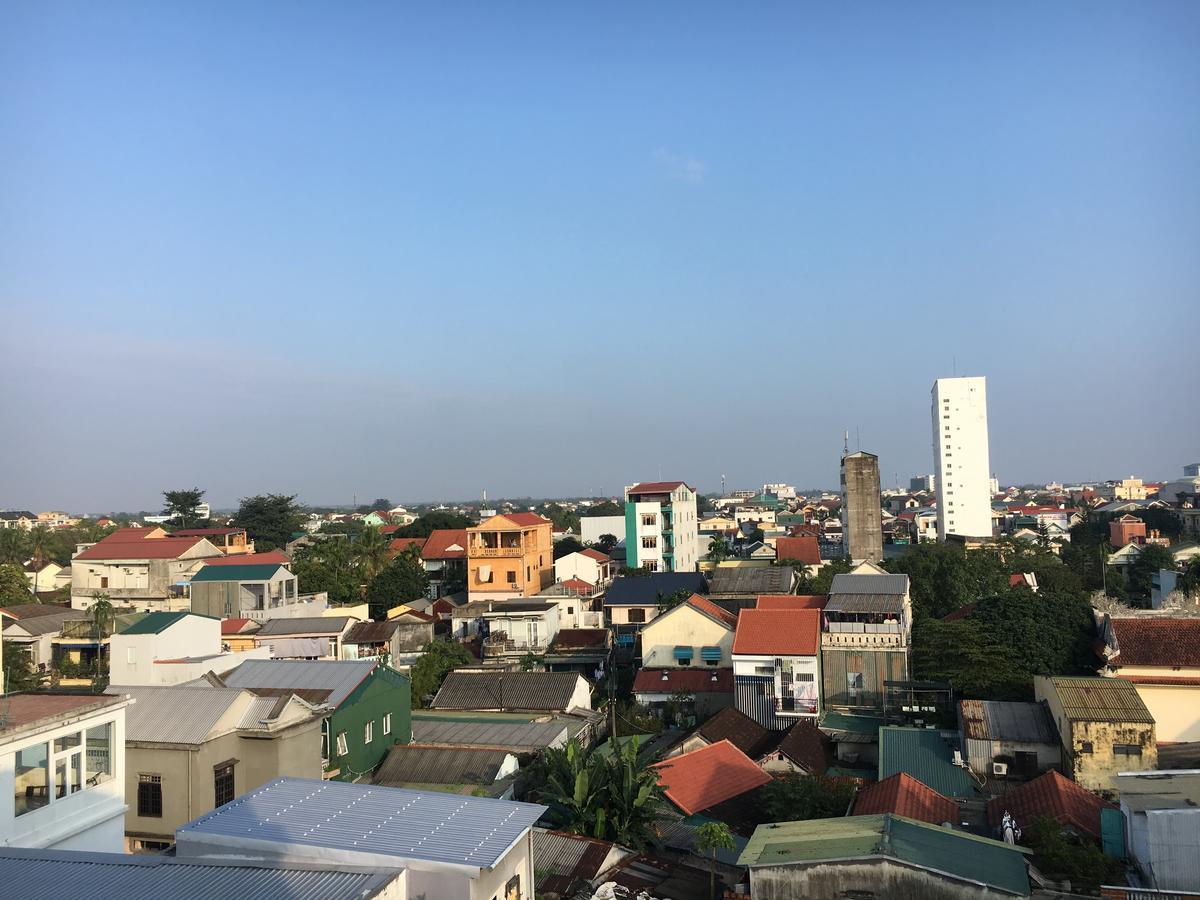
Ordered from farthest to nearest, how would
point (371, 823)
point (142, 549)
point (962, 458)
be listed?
point (962, 458) → point (142, 549) → point (371, 823)

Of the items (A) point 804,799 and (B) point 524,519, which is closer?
(A) point 804,799

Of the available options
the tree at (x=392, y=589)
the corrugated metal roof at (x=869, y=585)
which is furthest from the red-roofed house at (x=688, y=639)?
the tree at (x=392, y=589)

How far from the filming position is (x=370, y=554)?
44.0m

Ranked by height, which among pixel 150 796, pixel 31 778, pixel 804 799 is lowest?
pixel 804 799

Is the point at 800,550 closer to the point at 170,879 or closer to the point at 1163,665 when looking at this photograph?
the point at 1163,665

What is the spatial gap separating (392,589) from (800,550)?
20.4 meters

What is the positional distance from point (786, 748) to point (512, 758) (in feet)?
19.3

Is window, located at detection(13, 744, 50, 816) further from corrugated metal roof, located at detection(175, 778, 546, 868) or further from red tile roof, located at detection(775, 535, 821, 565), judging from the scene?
red tile roof, located at detection(775, 535, 821, 565)

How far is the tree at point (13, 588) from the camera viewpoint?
36.4 meters

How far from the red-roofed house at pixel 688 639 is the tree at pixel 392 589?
52.6ft

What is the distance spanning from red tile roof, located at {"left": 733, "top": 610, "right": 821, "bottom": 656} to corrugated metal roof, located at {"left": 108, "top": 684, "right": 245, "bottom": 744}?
42.4 feet

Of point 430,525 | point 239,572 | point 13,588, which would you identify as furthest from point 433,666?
point 430,525

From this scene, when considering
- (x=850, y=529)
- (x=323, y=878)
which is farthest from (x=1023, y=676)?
(x=850, y=529)

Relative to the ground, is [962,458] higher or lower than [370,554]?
higher
